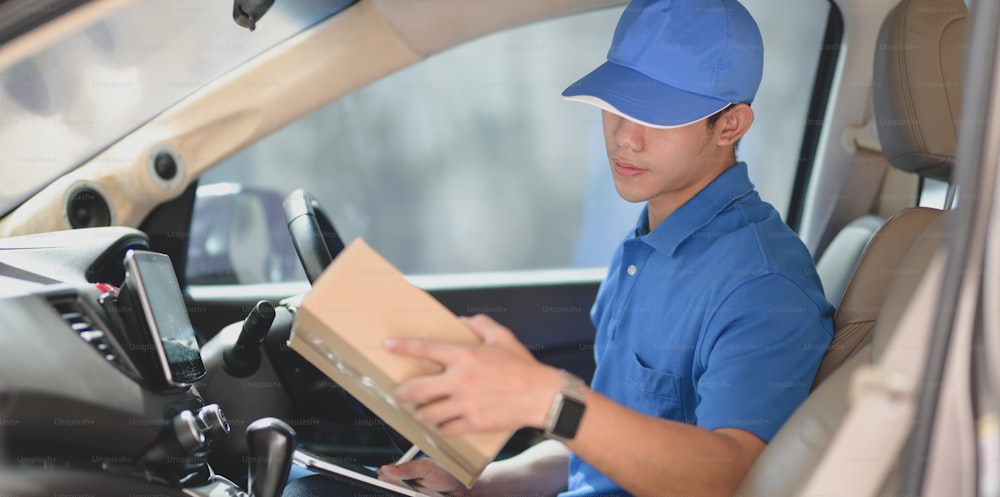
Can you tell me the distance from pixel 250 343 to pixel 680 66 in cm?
74

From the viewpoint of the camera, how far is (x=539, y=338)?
7.53 feet

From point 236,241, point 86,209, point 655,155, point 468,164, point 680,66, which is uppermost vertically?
point 680,66

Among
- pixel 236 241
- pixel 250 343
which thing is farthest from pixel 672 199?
pixel 236 241

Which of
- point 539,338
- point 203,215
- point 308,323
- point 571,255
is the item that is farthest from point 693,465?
point 571,255

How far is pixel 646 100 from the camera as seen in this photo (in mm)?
1314

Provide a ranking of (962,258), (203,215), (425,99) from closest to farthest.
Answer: (962,258) < (203,215) < (425,99)

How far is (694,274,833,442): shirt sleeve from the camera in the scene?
1.21m

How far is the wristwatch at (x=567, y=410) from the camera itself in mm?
982

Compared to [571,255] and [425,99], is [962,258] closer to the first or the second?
[571,255]

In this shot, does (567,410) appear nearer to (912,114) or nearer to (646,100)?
(646,100)

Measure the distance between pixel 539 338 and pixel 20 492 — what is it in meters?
1.46

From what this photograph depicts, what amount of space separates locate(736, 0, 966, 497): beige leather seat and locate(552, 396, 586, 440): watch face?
0.26 meters

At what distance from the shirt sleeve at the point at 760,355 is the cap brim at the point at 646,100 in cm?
24

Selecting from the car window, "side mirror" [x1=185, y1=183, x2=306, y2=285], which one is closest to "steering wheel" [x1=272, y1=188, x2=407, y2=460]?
"side mirror" [x1=185, y1=183, x2=306, y2=285]
